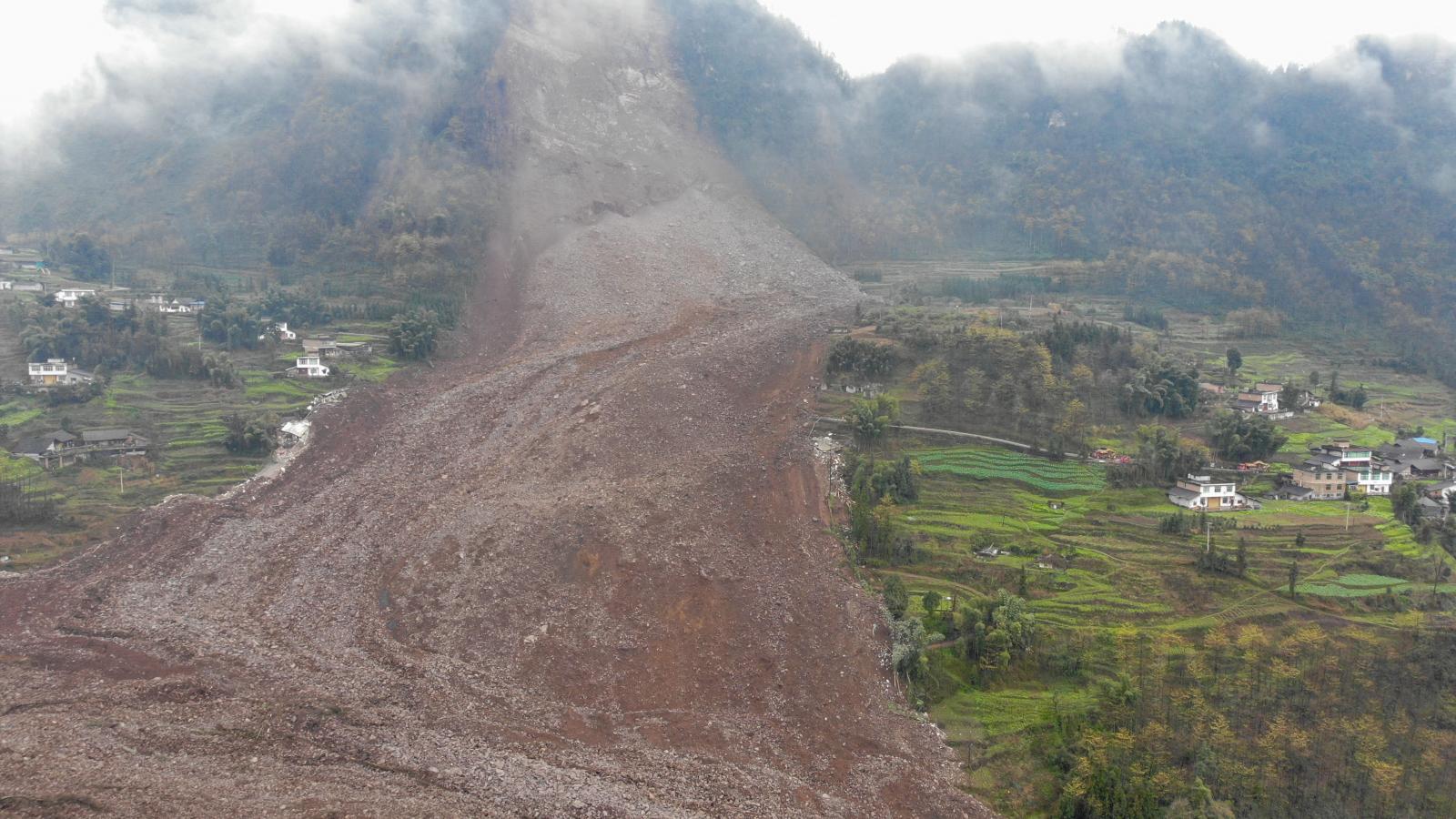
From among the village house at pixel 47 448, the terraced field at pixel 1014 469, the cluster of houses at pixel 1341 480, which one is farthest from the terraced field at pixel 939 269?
the village house at pixel 47 448

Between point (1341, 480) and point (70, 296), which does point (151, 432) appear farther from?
point (1341, 480)

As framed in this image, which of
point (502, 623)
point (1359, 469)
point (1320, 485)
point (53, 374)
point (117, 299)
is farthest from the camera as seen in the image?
point (117, 299)

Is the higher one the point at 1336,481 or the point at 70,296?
the point at 70,296

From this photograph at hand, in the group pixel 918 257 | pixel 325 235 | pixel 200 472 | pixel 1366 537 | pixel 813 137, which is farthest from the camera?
pixel 813 137

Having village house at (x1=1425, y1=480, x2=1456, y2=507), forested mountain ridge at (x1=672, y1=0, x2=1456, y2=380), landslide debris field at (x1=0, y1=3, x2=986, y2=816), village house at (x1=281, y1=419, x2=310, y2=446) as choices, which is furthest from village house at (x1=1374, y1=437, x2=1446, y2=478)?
village house at (x1=281, y1=419, x2=310, y2=446)

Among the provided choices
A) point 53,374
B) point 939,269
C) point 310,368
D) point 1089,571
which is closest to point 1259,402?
point 1089,571

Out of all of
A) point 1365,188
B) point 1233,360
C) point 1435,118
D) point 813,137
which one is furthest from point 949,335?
point 1435,118

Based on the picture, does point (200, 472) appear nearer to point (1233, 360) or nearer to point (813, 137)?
point (1233, 360)

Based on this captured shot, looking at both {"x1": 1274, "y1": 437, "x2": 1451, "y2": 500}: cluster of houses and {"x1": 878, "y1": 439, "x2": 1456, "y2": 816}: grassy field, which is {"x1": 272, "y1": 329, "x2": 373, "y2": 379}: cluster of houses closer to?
{"x1": 878, "y1": 439, "x2": 1456, "y2": 816}: grassy field
